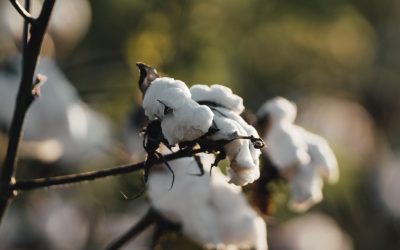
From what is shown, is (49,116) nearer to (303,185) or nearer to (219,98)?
(303,185)

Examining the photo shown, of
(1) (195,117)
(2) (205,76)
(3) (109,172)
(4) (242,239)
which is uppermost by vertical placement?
→ (1) (195,117)

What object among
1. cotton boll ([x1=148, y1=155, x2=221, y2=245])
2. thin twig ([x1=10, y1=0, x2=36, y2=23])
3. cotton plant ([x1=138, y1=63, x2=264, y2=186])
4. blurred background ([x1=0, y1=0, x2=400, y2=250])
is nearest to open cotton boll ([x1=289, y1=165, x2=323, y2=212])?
cotton boll ([x1=148, y1=155, x2=221, y2=245])

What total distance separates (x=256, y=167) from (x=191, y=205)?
0.42m

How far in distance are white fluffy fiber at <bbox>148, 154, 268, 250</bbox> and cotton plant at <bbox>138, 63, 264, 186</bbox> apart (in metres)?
0.38

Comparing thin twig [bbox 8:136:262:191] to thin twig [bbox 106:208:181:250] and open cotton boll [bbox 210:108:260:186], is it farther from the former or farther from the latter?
thin twig [bbox 106:208:181:250]

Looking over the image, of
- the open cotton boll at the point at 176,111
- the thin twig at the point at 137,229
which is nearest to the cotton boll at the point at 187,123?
the open cotton boll at the point at 176,111

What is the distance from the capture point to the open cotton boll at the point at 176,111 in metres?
1.13

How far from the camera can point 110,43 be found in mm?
3227

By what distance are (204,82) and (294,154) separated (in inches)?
40.7

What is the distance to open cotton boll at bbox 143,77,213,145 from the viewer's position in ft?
3.72

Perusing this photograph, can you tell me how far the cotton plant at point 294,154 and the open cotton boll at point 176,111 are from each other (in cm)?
39

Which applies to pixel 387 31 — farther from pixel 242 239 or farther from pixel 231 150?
pixel 231 150

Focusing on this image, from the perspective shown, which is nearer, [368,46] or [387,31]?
[368,46]

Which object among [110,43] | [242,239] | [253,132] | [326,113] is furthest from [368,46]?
[253,132]
